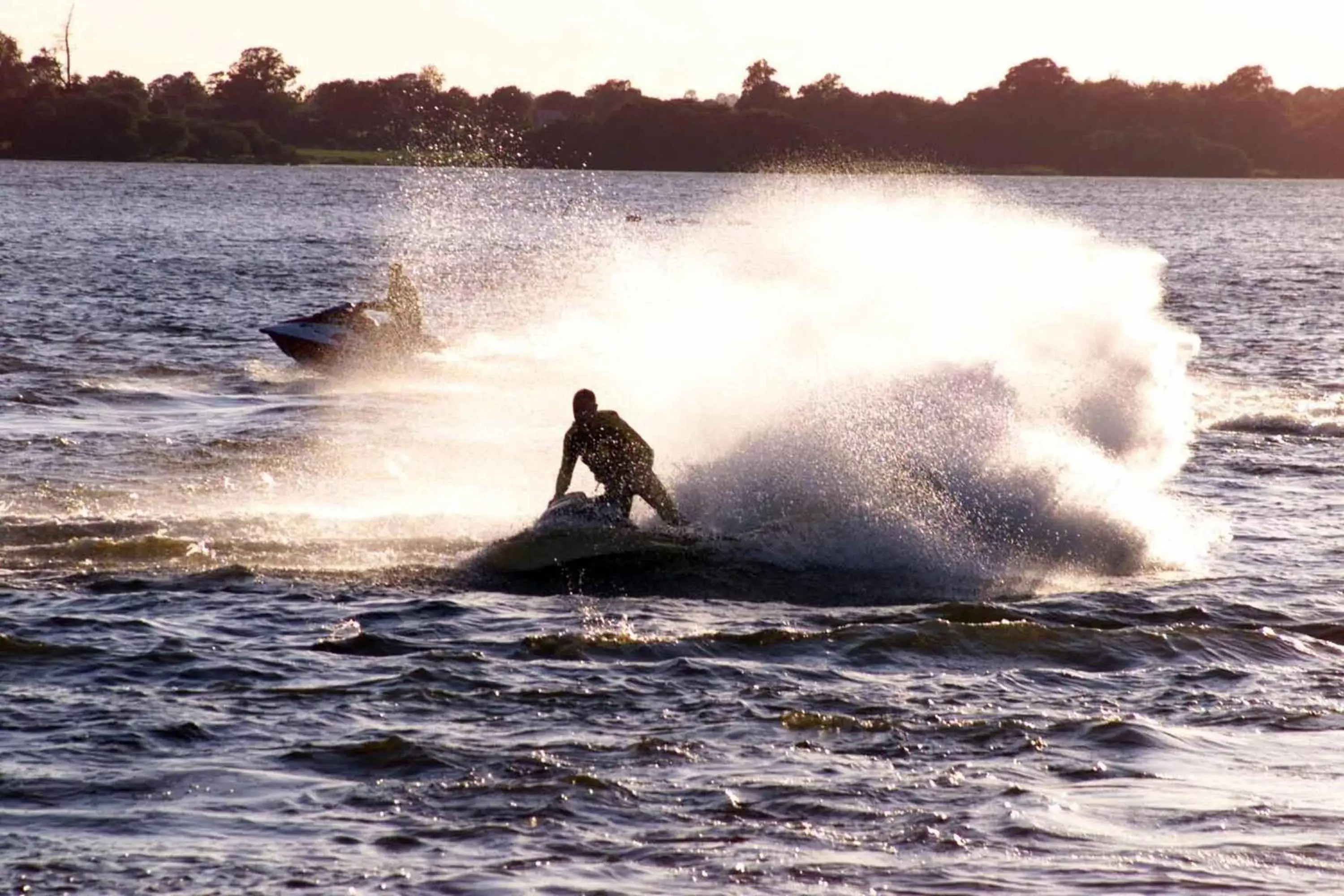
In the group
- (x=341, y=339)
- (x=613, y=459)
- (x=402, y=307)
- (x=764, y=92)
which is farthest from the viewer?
(x=764, y=92)

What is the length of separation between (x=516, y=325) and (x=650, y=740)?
33530 mm

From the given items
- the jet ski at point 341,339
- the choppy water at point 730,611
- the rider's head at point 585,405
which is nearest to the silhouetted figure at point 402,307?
the jet ski at point 341,339

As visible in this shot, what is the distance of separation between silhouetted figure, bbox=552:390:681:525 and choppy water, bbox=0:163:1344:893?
77 centimetres

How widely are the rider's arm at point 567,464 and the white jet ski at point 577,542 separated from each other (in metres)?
0.23

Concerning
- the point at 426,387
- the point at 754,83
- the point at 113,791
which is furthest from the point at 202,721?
the point at 754,83

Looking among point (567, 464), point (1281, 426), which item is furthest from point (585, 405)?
point (1281, 426)

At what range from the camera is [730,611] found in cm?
1738

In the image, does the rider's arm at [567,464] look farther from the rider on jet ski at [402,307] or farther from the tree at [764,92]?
the tree at [764,92]

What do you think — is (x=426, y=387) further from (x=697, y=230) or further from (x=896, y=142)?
(x=896, y=142)

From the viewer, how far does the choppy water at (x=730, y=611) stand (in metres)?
11.4

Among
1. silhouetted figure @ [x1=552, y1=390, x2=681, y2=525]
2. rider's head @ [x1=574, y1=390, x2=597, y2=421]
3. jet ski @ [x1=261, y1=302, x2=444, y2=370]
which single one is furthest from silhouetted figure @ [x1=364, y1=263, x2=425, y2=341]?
silhouetted figure @ [x1=552, y1=390, x2=681, y2=525]

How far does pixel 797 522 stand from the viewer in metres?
19.7

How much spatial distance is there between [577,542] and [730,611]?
202 cm

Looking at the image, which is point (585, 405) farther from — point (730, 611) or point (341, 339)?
point (341, 339)
